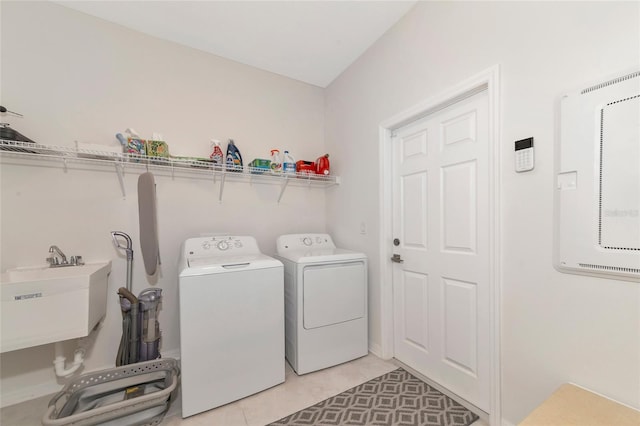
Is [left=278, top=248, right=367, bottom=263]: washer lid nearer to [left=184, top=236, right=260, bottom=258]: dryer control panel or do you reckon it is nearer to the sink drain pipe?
[left=184, top=236, right=260, bottom=258]: dryer control panel

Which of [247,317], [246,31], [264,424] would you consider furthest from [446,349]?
[246,31]

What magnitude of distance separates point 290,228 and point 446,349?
6.00 feet

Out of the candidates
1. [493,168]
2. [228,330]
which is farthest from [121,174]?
[493,168]

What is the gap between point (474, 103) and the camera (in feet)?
5.28

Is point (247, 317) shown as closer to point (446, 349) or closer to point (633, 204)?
point (446, 349)

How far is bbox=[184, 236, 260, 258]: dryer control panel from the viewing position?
2.06 m

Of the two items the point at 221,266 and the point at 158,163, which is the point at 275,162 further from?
the point at 221,266

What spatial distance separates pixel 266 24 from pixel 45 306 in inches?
99.3

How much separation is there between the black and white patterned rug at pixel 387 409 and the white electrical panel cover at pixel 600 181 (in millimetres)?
1138

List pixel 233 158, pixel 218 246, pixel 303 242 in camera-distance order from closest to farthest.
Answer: pixel 218 246 < pixel 233 158 < pixel 303 242

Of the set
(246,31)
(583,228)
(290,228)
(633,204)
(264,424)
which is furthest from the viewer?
(290,228)

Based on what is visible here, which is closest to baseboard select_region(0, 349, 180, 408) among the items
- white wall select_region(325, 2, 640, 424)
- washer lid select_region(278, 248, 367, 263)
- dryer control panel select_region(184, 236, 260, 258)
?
dryer control panel select_region(184, 236, 260, 258)

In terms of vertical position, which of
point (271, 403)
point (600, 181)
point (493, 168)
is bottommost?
point (271, 403)

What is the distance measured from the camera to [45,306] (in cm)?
144
